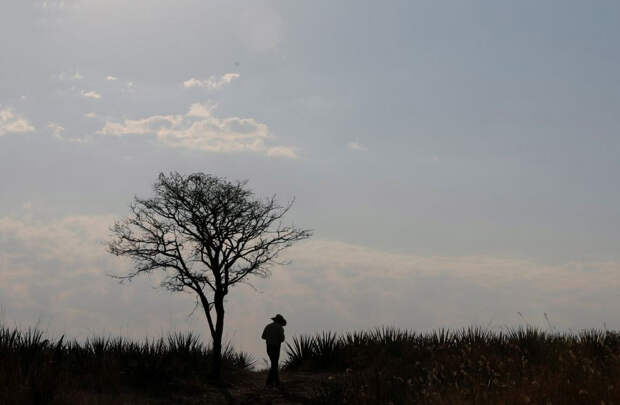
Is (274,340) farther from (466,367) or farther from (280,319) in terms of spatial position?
(466,367)

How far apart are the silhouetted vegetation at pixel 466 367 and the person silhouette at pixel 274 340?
161 cm

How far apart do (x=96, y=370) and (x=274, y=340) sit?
5164mm

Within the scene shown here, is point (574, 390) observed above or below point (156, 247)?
below

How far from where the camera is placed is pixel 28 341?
16.5 metres

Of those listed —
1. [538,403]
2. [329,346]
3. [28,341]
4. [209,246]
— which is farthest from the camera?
[329,346]

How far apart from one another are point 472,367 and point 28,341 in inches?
450

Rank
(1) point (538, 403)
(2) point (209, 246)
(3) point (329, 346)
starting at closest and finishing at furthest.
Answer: (1) point (538, 403) < (2) point (209, 246) < (3) point (329, 346)

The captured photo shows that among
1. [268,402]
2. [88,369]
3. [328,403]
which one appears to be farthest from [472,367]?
[88,369]

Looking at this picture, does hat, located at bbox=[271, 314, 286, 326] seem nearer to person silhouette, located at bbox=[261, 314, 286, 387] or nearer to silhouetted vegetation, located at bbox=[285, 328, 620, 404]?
person silhouette, located at bbox=[261, 314, 286, 387]

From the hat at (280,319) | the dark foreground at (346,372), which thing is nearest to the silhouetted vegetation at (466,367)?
the dark foreground at (346,372)

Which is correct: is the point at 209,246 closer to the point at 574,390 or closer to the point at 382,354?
the point at 382,354

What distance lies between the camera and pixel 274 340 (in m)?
19.0

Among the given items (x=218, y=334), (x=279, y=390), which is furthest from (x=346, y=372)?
(x=218, y=334)

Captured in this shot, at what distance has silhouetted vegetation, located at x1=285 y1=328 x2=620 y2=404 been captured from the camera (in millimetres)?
11188
